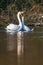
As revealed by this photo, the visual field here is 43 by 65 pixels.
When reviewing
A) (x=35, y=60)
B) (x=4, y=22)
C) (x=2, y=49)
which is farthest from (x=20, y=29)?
(x=35, y=60)

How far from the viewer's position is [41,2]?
138 feet

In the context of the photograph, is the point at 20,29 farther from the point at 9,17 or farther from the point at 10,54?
the point at 10,54

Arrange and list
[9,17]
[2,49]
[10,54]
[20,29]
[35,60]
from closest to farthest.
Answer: [35,60]
[10,54]
[2,49]
[20,29]
[9,17]

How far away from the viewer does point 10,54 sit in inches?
406

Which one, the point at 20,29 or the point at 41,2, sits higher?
the point at 41,2

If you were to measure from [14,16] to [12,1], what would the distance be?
22.9 ft

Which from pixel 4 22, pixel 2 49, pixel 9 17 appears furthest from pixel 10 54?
pixel 9 17

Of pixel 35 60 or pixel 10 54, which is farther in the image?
pixel 10 54

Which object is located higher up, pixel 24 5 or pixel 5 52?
pixel 24 5

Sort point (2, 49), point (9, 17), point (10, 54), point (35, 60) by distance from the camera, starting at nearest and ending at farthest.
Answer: point (35, 60)
point (10, 54)
point (2, 49)
point (9, 17)

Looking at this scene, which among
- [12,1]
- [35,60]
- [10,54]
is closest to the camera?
[35,60]

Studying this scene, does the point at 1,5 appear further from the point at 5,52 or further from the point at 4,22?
the point at 5,52

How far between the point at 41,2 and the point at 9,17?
911 centimetres

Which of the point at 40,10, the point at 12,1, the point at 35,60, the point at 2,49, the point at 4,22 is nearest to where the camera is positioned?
the point at 35,60
